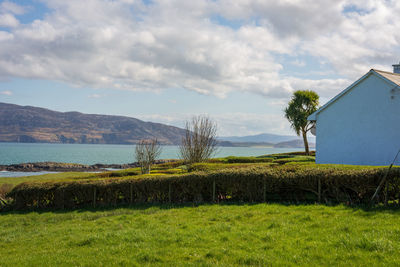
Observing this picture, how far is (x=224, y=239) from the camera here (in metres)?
8.11

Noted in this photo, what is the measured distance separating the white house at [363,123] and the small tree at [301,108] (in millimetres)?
30853

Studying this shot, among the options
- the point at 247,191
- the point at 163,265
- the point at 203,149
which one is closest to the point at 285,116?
the point at 203,149

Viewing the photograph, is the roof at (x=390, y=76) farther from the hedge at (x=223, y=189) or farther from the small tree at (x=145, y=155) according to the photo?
the small tree at (x=145, y=155)

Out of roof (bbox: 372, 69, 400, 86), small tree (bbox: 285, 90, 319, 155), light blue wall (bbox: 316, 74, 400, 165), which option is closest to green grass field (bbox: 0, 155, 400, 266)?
light blue wall (bbox: 316, 74, 400, 165)

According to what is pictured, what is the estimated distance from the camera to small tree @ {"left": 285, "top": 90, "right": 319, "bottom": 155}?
53.9 m

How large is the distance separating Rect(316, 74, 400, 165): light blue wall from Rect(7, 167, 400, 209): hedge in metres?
9.42

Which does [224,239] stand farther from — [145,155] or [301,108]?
[301,108]

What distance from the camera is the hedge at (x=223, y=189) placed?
11.6 meters

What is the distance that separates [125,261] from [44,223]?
8147mm

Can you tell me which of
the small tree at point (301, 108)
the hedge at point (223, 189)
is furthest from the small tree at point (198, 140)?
the small tree at point (301, 108)

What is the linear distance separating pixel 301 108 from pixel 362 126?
34.3 meters

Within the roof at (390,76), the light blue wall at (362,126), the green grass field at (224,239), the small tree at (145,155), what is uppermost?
the roof at (390,76)

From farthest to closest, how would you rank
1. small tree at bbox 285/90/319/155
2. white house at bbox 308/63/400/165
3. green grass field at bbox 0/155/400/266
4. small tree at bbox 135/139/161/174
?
small tree at bbox 285/90/319/155, small tree at bbox 135/139/161/174, white house at bbox 308/63/400/165, green grass field at bbox 0/155/400/266

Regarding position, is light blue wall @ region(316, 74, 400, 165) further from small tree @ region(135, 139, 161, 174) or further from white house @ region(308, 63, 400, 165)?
small tree @ region(135, 139, 161, 174)
